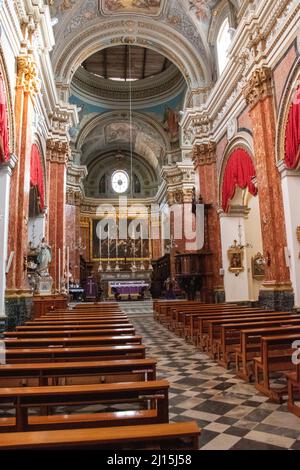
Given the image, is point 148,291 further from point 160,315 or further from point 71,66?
point 71,66

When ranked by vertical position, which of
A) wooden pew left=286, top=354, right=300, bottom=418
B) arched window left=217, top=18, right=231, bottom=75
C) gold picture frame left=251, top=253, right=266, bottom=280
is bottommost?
wooden pew left=286, top=354, right=300, bottom=418

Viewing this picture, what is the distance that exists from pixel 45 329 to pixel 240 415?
258 centimetres

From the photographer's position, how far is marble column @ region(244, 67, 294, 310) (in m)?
8.17

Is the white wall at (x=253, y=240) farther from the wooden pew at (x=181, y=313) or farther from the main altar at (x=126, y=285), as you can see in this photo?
the main altar at (x=126, y=285)

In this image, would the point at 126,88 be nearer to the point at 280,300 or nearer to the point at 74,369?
the point at 280,300

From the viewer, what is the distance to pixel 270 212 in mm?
8508

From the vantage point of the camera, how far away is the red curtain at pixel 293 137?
7338mm

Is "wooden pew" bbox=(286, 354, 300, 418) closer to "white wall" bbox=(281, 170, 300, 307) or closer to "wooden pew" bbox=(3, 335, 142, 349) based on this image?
"wooden pew" bbox=(3, 335, 142, 349)

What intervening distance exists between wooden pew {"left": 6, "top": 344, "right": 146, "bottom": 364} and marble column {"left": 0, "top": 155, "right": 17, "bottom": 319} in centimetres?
415

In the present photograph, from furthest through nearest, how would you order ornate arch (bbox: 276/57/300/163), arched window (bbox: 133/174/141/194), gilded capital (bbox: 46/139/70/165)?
arched window (bbox: 133/174/141/194) < gilded capital (bbox: 46/139/70/165) < ornate arch (bbox: 276/57/300/163)

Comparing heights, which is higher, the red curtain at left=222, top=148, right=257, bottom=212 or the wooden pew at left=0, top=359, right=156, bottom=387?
the red curtain at left=222, top=148, right=257, bottom=212

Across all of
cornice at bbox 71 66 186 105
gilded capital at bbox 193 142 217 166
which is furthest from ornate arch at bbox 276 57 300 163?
cornice at bbox 71 66 186 105

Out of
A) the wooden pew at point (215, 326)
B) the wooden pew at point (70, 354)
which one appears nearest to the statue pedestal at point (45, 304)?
the wooden pew at point (215, 326)

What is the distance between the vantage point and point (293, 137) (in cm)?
755
